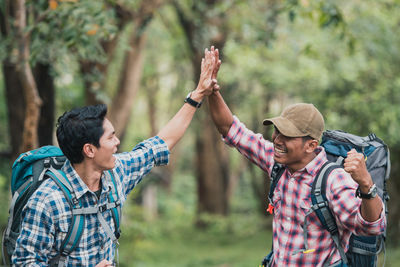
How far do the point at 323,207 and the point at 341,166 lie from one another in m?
0.30

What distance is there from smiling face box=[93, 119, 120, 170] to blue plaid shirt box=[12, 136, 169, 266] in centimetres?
12

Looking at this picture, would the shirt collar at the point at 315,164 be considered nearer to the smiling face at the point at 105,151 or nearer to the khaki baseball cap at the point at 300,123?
the khaki baseball cap at the point at 300,123

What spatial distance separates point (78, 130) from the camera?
265 centimetres

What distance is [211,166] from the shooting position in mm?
16781

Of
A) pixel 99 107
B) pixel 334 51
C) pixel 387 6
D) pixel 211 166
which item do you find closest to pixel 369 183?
pixel 99 107

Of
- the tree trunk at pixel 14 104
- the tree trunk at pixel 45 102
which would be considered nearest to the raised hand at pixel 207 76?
the tree trunk at pixel 45 102

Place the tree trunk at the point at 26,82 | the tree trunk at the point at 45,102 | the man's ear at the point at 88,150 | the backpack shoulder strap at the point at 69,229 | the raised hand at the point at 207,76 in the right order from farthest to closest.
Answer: the tree trunk at the point at 45,102, the tree trunk at the point at 26,82, the raised hand at the point at 207,76, the man's ear at the point at 88,150, the backpack shoulder strap at the point at 69,229

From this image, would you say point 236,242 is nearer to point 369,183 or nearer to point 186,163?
point 369,183

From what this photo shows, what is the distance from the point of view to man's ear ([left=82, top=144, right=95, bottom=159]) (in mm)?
2684

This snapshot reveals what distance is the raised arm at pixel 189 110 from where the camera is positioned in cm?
328

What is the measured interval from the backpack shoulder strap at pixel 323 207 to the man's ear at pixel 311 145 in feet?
0.53

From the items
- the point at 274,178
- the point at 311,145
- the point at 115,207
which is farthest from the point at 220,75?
the point at 115,207

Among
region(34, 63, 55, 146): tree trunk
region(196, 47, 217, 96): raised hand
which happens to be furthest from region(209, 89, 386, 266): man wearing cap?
region(34, 63, 55, 146): tree trunk

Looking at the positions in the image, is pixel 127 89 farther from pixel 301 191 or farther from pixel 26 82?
pixel 301 191
